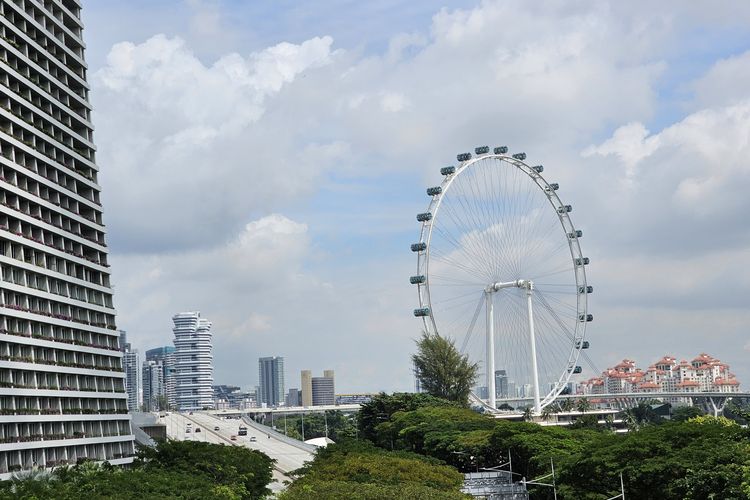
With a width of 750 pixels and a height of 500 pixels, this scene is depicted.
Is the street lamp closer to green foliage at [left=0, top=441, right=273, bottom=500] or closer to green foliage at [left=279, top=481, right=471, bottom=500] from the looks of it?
green foliage at [left=0, top=441, right=273, bottom=500]

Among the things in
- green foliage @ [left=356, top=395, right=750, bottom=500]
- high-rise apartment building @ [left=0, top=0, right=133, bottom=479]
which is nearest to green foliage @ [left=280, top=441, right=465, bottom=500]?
green foliage @ [left=356, top=395, right=750, bottom=500]

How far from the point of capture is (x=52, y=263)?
309 feet

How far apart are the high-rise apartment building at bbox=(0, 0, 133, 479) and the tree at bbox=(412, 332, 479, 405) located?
220ft

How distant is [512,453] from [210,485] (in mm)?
53554

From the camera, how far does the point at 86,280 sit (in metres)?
102

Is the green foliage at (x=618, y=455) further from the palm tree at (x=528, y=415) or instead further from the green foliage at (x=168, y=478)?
the palm tree at (x=528, y=415)

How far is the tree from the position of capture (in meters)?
166

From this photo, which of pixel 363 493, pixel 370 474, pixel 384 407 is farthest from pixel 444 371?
pixel 363 493

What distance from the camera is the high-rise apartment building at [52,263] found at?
84.3 m

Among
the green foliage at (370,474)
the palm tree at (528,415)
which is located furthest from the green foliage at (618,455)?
the palm tree at (528,415)

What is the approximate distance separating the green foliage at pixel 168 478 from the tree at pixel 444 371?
75.0 meters

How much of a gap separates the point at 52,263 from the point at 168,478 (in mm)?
35088

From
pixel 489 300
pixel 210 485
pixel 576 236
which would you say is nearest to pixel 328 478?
pixel 210 485

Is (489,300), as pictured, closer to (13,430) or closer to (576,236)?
(576,236)
